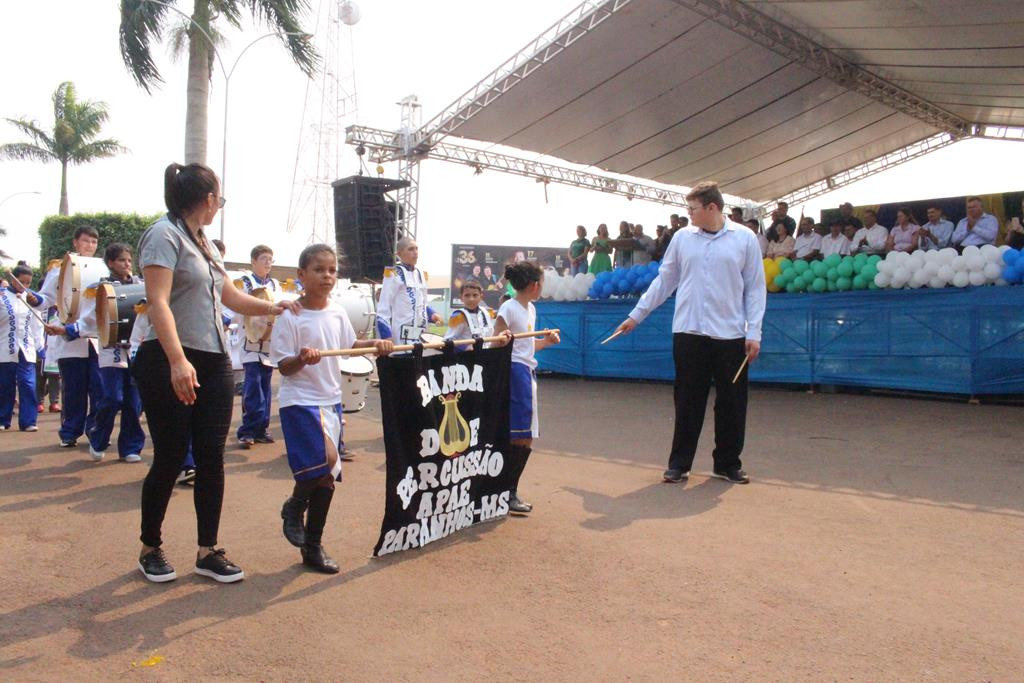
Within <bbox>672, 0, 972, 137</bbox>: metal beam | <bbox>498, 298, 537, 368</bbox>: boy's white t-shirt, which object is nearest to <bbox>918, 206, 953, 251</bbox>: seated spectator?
<bbox>672, 0, 972, 137</bbox>: metal beam

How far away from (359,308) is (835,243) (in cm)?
742

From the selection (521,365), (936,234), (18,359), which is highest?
(936,234)

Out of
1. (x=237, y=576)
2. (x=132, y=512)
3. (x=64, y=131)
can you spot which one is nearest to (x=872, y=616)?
(x=237, y=576)

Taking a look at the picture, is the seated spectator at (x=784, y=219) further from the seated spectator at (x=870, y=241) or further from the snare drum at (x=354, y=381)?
the snare drum at (x=354, y=381)

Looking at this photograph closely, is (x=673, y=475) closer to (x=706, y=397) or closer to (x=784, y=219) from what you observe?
(x=706, y=397)

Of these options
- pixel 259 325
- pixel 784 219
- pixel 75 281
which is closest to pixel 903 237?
pixel 784 219

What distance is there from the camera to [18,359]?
9.73 metres

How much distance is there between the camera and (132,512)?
537cm

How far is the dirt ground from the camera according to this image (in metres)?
3.07

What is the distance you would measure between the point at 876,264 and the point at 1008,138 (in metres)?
10.6

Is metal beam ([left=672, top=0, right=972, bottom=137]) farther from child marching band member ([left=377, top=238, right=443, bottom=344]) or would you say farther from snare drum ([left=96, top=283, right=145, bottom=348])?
snare drum ([left=96, top=283, right=145, bottom=348])

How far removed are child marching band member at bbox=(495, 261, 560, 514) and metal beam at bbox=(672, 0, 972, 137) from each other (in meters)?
8.96

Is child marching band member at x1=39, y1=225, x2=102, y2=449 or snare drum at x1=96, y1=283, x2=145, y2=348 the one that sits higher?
snare drum at x1=96, y1=283, x2=145, y2=348

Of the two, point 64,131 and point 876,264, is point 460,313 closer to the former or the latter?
point 876,264
